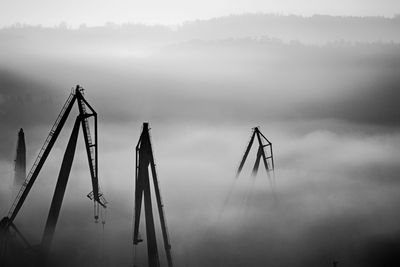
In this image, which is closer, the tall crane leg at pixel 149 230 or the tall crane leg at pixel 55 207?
the tall crane leg at pixel 55 207

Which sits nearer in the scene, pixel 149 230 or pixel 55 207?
pixel 55 207

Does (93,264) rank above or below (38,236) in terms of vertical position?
below

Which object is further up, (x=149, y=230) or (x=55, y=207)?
(x=55, y=207)

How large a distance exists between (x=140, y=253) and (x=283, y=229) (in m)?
36.3

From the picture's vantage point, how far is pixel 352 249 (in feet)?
368

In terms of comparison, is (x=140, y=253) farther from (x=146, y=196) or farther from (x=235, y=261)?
(x=146, y=196)

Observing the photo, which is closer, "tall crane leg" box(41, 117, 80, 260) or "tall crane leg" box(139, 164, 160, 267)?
"tall crane leg" box(41, 117, 80, 260)

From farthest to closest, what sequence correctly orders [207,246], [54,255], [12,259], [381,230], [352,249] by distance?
[381,230] < [352,249] < [207,246] < [54,255] < [12,259]

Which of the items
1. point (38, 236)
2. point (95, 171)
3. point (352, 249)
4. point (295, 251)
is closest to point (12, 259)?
point (95, 171)

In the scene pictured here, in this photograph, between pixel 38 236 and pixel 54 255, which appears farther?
pixel 38 236

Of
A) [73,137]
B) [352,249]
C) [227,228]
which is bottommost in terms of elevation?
[352,249]

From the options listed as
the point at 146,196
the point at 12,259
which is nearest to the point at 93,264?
the point at 12,259

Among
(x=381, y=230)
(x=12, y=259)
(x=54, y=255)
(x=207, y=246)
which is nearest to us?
(x=12, y=259)

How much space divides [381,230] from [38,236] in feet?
306
